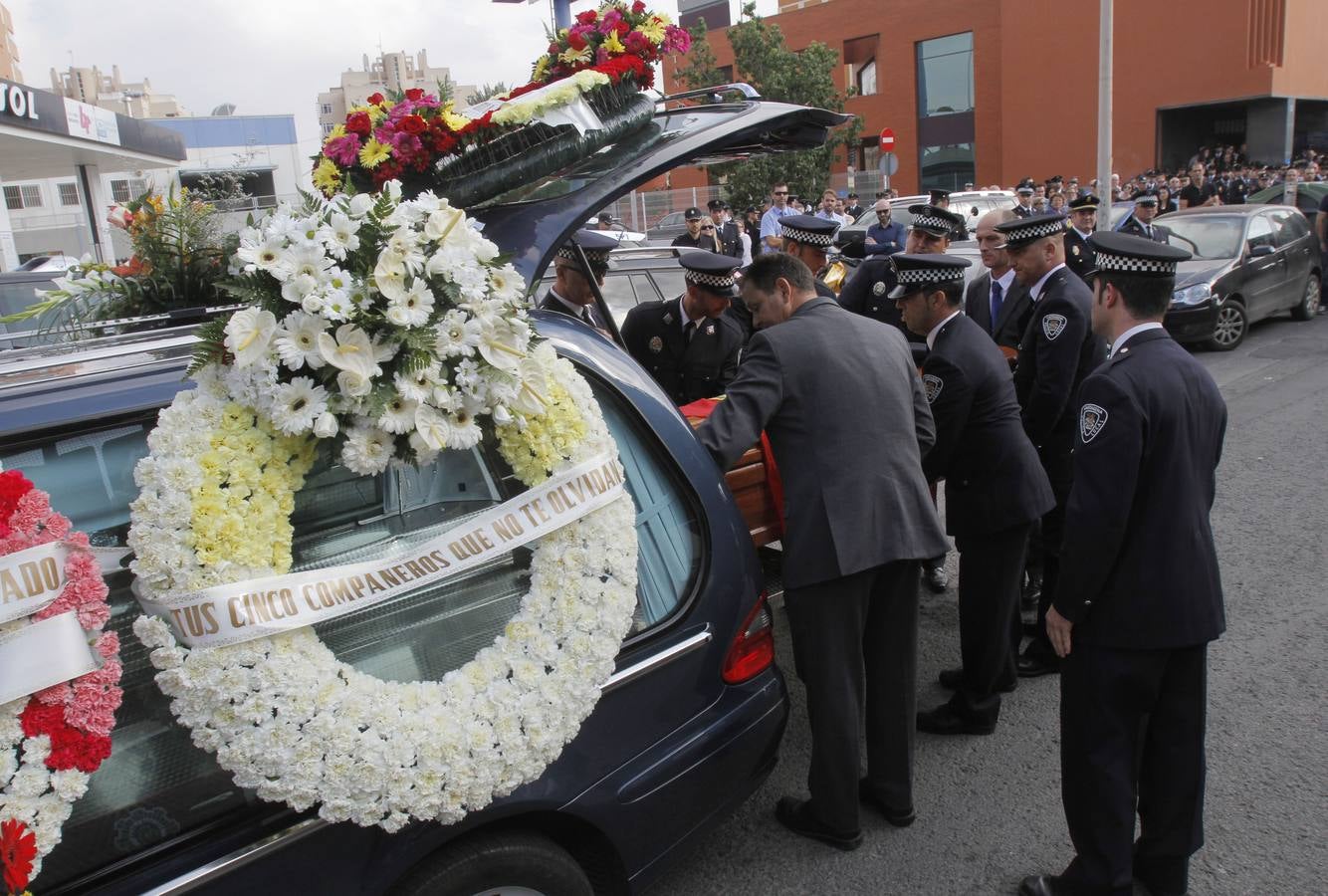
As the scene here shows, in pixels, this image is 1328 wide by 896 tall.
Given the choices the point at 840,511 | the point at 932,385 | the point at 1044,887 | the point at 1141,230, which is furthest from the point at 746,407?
the point at 1141,230

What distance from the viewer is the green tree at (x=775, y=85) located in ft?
91.6

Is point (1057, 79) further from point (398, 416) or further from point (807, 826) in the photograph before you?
point (398, 416)

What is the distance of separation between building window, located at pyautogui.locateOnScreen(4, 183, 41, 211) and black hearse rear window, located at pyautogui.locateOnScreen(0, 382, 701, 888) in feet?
156

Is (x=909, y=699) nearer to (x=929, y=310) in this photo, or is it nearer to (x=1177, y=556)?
(x=1177, y=556)

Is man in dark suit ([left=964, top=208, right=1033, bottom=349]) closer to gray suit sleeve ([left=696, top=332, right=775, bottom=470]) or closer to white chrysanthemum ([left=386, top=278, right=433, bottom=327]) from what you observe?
gray suit sleeve ([left=696, top=332, right=775, bottom=470])

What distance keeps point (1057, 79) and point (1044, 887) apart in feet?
112

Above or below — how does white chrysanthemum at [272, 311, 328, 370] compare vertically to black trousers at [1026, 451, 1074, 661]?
above

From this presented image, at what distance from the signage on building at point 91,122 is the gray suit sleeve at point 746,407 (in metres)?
20.8

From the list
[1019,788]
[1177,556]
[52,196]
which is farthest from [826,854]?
[52,196]

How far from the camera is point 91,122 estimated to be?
2031 cm

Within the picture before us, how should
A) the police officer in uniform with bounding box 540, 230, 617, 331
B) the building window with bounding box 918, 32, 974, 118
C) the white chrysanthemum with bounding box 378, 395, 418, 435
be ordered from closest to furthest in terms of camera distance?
the white chrysanthemum with bounding box 378, 395, 418, 435, the police officer in uniform with bounding box 540, 230, 617, 331, the building window with bounding box 918, 32, 974, 118

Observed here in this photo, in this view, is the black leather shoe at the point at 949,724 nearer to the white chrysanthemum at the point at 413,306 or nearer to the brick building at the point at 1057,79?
the white chrysanthemum at the point at 413,306

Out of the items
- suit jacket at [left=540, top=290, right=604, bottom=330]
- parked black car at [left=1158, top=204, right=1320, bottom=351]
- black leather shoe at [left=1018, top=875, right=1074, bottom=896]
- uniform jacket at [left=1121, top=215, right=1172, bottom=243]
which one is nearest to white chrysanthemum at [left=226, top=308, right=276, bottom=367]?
black leather shoe at [left=1018, top=875, right=1074, bottom=896]

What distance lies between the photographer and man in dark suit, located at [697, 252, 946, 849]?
3.12 metres
